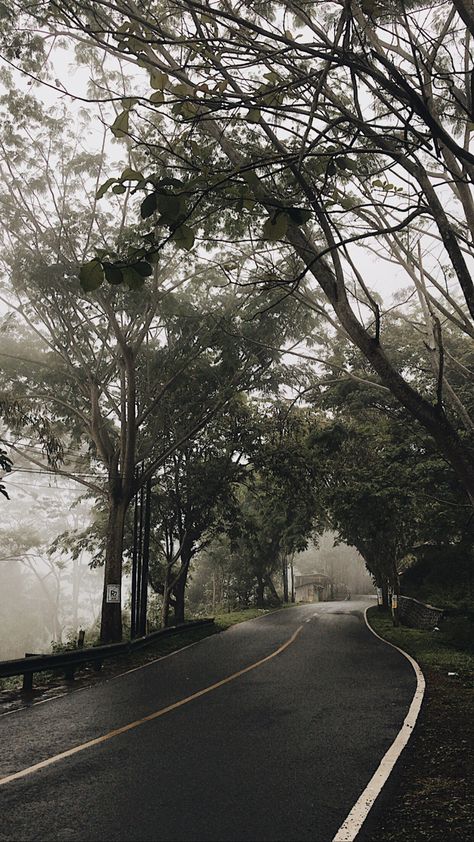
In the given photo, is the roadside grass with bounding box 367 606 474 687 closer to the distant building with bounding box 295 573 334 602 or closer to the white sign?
the white sign

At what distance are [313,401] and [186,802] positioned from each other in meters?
19.7

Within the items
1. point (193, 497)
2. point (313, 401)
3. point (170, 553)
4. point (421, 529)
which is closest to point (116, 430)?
point (193, 497)

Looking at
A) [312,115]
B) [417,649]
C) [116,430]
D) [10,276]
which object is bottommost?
[417,649]

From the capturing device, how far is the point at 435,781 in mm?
5777

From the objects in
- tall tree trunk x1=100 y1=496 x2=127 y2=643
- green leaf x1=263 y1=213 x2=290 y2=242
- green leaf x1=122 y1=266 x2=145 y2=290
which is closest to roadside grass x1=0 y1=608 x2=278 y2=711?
tall tree trunk x1=100 y1=496 x2=127 y2=643

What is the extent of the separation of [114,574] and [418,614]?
14.4 meters

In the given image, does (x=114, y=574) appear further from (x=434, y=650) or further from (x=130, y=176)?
(x=130, y=176)

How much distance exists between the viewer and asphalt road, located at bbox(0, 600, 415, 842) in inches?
186

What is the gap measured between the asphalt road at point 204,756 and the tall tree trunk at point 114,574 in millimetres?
6050

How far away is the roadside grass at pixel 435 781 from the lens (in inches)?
182

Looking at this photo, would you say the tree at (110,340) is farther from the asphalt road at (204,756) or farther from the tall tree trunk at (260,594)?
the tall tree trunk at (260,594)

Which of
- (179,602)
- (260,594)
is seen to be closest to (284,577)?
(260,594)

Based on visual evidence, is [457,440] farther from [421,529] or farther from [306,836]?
[421,529]

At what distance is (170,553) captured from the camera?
27453 millimetres
